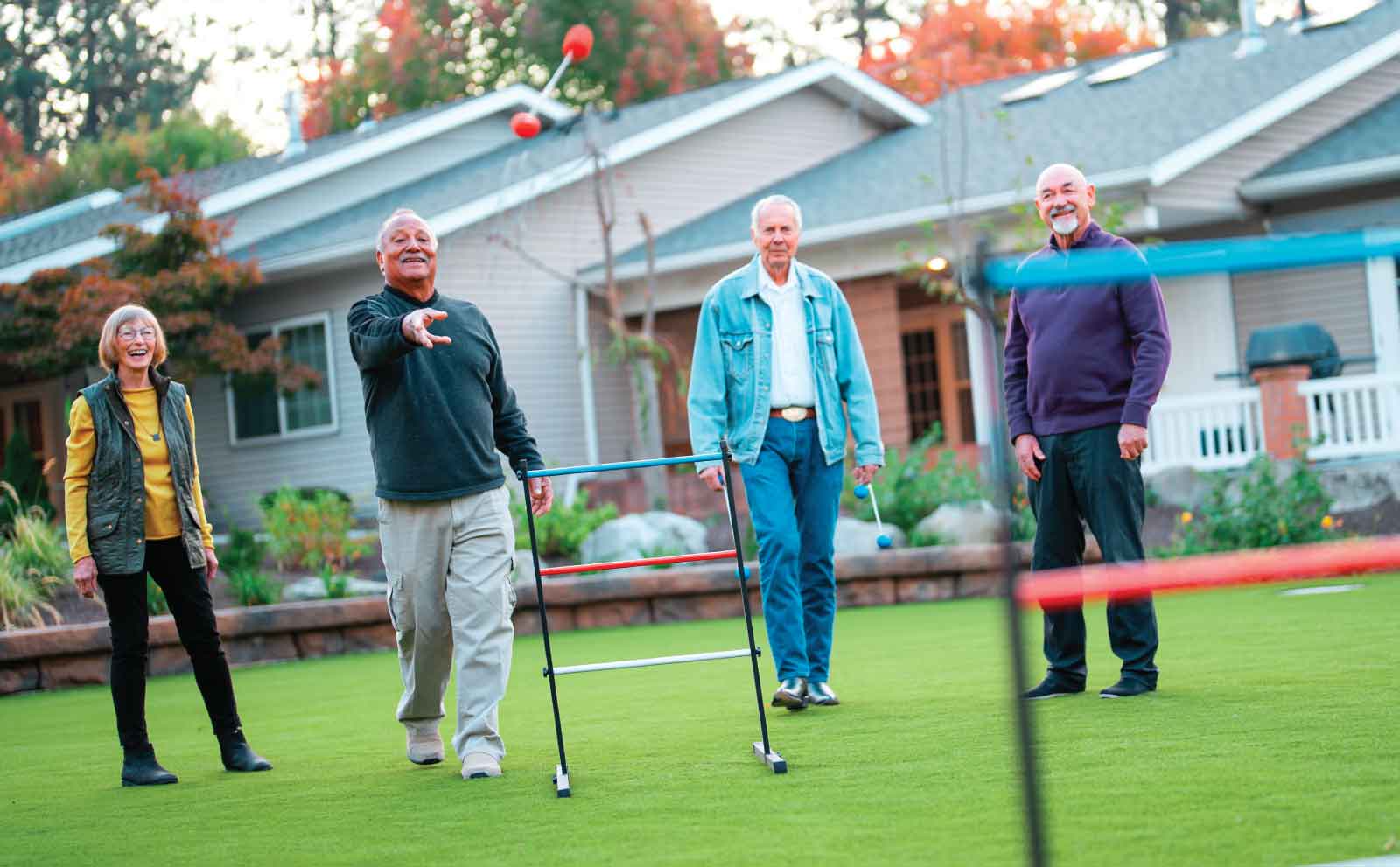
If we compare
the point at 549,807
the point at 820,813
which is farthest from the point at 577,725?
the point at 820,813

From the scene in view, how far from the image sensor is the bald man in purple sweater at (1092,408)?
6375 mm

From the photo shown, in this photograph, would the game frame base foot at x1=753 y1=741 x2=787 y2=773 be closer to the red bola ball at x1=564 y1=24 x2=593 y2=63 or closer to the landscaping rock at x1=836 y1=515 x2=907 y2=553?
the landscaping rock at x1=836 y1=515 x2=907 y2=553

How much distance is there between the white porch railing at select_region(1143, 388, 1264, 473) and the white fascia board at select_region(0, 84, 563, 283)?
34.7ft

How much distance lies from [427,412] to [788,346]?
5.65 feet

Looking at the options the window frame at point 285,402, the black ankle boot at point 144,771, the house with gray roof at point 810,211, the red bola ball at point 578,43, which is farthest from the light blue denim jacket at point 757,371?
the window frame at point 285,402

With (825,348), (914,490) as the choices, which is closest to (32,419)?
(914,490)

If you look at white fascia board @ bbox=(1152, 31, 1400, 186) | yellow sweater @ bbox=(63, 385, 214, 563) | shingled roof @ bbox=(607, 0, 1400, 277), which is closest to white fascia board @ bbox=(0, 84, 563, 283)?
shingled roof @ bbox=(607, 0, 1400, 277)

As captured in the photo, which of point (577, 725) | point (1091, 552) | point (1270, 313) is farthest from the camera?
point (1270, 313)

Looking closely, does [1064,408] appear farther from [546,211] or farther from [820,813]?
[546,211]

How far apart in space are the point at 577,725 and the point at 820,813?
2.65m

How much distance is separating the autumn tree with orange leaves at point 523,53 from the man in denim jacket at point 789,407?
32.7 metres

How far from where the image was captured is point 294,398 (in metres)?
20.4

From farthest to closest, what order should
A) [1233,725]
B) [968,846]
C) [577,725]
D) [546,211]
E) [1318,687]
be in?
[546,211] → [577,725] → [1318,687] → [1233,725] → [968,846]

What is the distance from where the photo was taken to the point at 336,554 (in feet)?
51.8
